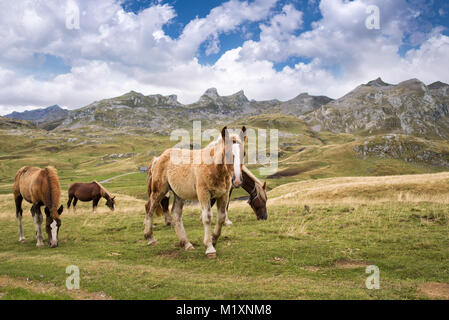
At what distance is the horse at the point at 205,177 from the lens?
8742 mm

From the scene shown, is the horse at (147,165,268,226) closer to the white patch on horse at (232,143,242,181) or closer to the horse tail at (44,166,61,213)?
the horse tail at (44,166,61,213)

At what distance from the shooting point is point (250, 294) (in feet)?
20.7

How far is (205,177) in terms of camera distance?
9.38 m

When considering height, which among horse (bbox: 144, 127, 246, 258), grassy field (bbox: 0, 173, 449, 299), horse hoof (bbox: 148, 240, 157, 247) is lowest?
horse hoof (bbox: 148, 240, 157, 247)

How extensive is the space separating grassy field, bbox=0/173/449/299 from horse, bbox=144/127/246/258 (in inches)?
51.4

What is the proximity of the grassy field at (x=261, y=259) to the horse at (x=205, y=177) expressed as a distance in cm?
131

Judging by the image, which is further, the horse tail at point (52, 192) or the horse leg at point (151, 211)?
the horse tail at point (52, 192)

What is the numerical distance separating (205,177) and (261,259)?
135 inches

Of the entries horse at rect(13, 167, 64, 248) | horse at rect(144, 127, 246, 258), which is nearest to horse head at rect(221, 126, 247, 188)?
horse at rect(144, 127, 246, 258)

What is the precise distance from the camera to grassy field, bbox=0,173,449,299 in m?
6.67

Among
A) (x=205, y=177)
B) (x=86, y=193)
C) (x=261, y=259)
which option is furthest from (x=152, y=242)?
(x=86, y=193)

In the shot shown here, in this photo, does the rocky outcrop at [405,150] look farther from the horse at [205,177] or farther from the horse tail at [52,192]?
the horse tail at [52,192]

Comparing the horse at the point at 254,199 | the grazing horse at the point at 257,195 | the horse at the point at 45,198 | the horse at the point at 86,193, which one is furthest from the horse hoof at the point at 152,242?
the horse at the point at 86,193
